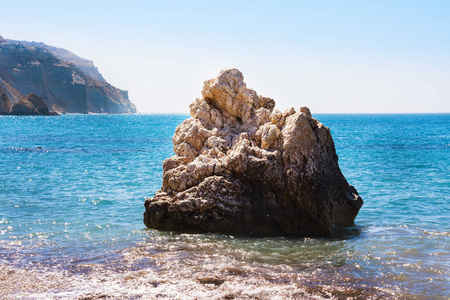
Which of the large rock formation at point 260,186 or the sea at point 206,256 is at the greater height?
the large rock formation at point 260,186

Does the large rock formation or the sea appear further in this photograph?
the large rock formation

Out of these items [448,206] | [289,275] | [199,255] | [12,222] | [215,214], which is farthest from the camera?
[448,206]

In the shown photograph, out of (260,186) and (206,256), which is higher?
(260,186)

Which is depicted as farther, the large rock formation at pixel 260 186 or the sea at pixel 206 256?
the large rock formation at pixel 260 186

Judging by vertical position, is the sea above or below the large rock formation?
below

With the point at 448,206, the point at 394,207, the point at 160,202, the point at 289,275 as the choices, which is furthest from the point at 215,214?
the point at 448,206

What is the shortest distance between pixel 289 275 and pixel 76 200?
34.5 feet

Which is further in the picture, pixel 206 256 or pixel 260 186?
pixel 260 186

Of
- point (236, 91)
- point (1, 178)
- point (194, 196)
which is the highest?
point (236, 91)

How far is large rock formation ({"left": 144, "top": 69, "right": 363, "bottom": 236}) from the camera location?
444 inches

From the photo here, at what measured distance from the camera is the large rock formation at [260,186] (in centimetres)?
1128

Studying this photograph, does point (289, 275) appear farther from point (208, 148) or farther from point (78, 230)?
point (78, 230)

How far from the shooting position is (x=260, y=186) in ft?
37.7

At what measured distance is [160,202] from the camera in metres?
11.8
